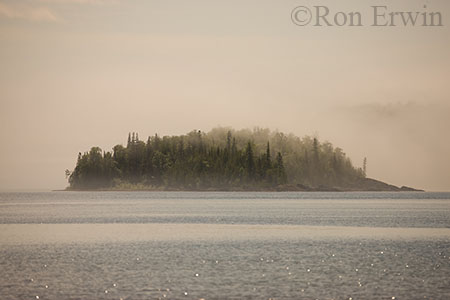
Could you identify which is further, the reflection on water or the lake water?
the lake water

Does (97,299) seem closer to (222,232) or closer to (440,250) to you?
(440,250)

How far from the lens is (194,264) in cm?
5359

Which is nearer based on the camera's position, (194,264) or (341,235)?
(194,264)

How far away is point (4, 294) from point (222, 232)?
170 ft

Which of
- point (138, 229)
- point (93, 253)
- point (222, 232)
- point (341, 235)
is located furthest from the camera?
point (138, 229)

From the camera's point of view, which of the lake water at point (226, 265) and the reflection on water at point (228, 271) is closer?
the reflection on water at point (228, 271)

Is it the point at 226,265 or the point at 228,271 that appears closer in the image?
the point at 228,271

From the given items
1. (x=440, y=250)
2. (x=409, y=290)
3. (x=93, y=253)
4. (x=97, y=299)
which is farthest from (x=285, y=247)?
(x=97, y=299)

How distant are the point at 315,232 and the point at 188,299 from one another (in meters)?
53.1

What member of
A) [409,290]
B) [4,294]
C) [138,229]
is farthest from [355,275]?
[138,229]

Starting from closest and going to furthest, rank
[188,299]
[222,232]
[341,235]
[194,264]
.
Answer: [188,299]
[194,264]
[341,235]
[222,232]

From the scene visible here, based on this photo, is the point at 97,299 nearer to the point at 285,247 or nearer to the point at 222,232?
the point at 285,247

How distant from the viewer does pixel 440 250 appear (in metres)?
64.9

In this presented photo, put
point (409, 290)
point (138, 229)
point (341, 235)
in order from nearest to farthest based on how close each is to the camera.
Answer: point (409, 290)
point (341, 235)
point (138, 229)
